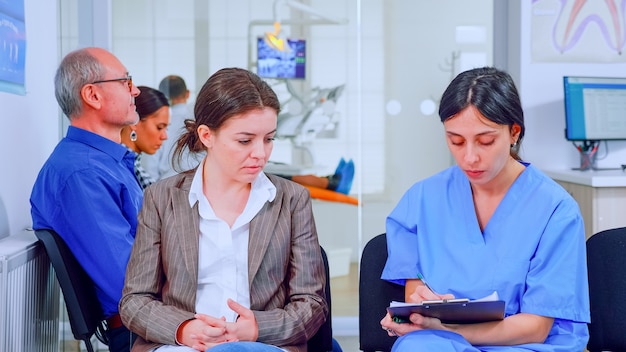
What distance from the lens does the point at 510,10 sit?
3838 millimetres

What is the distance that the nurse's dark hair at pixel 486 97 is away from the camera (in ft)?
5.80

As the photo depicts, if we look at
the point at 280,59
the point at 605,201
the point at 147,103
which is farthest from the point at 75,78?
the point at 605,201

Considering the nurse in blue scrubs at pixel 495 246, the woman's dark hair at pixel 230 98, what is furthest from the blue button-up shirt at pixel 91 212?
the nurse in blue scrubs at pixel 495 246

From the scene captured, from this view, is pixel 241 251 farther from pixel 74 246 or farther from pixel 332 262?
pixel 332 262

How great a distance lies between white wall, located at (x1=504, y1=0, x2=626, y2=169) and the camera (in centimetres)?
371

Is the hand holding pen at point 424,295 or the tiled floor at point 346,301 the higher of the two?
the hand holding pen at point 424,295

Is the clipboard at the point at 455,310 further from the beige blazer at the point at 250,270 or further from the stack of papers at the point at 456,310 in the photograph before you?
the beige blazer at the point at 250,270

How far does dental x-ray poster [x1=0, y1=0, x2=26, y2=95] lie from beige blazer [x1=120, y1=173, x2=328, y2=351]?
2.69 ft

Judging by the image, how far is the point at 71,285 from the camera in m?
2.19

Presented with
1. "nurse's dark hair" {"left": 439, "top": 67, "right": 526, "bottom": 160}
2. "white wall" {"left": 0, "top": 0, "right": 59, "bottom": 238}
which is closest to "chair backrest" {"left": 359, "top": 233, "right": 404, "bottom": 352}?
"nurse's dark hair" {"left": 439, "top": 67, "right": 526, "bottom": 160}

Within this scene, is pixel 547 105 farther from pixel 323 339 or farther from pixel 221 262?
pixel 221 262

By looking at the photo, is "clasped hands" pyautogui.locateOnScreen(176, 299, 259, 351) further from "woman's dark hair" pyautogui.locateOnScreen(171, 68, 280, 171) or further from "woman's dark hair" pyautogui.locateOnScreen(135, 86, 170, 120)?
"woman's dark hair" pyautogui.locateOnScreen(135, 86, 170, 120)

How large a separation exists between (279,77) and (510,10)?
113 cm

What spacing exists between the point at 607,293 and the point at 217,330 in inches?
38.2
